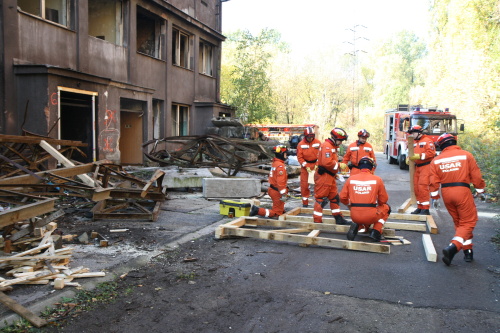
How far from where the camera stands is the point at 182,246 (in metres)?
6.36

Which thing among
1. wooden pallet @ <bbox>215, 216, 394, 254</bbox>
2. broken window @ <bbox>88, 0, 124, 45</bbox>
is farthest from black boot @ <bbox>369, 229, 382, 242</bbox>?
broken window @ <bbox>88, 0, 124, 45</bbox>

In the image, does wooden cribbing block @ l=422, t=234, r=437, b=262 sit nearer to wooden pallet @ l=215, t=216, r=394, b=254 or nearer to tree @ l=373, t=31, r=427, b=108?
wooden pallet @ l=215, t=216, r=394, b=254

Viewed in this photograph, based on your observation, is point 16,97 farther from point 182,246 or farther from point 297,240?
point 297,240

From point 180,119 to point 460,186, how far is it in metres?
16.7

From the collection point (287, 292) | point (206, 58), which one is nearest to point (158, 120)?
point (206, 58)

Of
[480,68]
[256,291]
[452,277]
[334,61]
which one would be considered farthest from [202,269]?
[334,61]

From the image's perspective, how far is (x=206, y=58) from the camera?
76.0 feet

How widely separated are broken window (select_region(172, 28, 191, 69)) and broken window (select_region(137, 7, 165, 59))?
1268mm

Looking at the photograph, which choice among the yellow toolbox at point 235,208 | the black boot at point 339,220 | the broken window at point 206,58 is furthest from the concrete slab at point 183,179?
the broken window at point 206,58

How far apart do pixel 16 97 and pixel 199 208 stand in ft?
19.2

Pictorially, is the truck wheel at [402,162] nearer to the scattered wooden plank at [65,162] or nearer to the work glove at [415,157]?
the work glove at [415,157]

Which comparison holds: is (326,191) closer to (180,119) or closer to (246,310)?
(246,310)

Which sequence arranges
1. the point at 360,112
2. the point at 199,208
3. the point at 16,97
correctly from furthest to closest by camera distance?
the point at 360,112 < the point at 16,97 < the point at 199,208

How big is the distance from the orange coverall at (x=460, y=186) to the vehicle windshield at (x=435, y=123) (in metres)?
14.2
